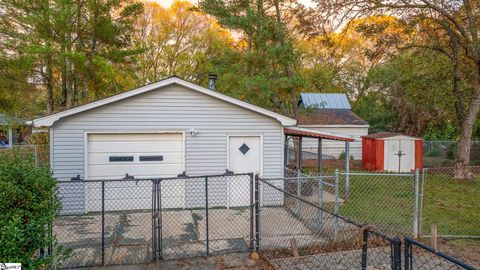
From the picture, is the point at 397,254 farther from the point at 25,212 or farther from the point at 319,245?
the point at 25,212

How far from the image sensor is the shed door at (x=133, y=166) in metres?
8.23

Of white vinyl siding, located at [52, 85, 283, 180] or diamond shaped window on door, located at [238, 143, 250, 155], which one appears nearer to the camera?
white vinyl siding, located at [52, 85, 283, 180]

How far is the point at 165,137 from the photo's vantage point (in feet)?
28.2

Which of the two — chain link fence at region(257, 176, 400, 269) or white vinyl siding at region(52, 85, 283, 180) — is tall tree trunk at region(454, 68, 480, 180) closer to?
white vinyl siding at region(52, 85, 283, 180)

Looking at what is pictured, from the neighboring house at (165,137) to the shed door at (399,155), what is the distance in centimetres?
887

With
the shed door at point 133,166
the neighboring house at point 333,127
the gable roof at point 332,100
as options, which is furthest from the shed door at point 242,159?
the gable roof at point 332,100

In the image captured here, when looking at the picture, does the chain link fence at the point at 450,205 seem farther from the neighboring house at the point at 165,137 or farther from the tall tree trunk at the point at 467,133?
the neighboring house at the point at 165,137

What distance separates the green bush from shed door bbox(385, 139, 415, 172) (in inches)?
592

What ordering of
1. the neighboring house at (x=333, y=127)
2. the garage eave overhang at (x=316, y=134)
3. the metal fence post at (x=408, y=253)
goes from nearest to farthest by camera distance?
the metal fence post at (x=408, y=253), the garage eave overhang at (x=316, y=134), the neighboring house at (x=333, y=127)

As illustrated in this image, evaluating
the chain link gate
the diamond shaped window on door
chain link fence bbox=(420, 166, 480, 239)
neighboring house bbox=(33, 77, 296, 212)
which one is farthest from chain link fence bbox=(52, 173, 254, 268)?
chain link fence bbox=(420, 166, 480, 239)

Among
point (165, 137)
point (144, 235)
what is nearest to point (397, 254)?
point (144, 235)

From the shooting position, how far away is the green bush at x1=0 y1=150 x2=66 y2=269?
2.89m

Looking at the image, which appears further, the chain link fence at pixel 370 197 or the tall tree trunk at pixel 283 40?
the tall tree trunk at pixel 283 40

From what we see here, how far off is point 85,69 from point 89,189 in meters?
8.01
